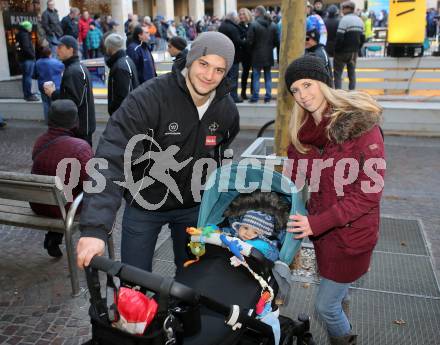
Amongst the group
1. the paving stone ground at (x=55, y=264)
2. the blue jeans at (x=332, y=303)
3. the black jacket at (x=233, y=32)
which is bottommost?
the paving stone ground at (x=55, y=264)

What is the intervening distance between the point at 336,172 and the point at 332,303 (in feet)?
2.67

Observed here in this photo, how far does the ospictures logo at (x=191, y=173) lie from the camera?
267 centimetres

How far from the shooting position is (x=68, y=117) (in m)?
4.99

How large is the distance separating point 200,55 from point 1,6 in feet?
56.3

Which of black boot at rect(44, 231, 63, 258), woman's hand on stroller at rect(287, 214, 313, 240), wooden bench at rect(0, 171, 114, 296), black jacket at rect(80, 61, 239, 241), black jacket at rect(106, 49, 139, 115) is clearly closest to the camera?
black jacket at rect(80, 61, 239, 241)

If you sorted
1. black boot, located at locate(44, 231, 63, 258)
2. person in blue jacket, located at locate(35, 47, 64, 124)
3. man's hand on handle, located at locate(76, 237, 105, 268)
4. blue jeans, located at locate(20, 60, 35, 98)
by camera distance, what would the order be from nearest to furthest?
man's hand on handle, located at locate(76, 237, 105, 268), black boot, located at locate(44, 231, 63, 258), person in blue jacket, located at locate(35, 47, 64, 124), blue jeans, located at locate(20, 60, 35, 98)

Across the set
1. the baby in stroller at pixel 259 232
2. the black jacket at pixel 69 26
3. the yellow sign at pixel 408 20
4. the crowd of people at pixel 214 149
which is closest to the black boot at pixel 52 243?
the crowd of people at pixel 214 149

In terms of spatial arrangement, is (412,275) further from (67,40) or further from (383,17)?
(383,17)

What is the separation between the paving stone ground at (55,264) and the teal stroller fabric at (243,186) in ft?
5.14

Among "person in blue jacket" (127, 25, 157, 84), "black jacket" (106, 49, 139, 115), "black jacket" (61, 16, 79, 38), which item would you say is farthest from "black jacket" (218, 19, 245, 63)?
"black jacket" (61, 16, 79, 38)

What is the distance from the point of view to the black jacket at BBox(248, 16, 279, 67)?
1139 centimetres

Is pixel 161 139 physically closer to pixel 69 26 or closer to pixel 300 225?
pixel 300 225

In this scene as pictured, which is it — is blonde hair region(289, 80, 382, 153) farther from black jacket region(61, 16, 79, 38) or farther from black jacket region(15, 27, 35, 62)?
black jacket region(61, 16, 79, 38)

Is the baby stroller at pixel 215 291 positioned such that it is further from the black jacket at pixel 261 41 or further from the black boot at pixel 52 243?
the black jacket at pixel 261 41
